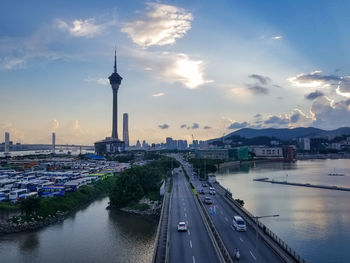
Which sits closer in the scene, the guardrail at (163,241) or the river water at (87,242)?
the guardrail at (163,241)

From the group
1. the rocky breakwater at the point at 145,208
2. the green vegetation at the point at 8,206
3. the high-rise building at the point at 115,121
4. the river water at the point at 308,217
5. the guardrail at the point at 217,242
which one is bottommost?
the river water at the point at 308,217

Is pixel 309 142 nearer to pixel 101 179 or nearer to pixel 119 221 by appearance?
pixel 101 179

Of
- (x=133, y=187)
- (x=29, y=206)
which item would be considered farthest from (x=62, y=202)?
(x=133, y=187)

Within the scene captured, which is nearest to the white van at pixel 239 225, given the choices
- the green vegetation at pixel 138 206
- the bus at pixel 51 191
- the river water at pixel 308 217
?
the river water at pixel 308 217

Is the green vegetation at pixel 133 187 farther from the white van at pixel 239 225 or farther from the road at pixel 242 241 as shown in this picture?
the white van at pixel 239 225

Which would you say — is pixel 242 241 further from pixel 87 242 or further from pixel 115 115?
pixel 115 115

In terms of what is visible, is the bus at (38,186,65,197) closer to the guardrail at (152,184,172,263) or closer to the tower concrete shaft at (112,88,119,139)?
the guardrail at (152,184,172,263)

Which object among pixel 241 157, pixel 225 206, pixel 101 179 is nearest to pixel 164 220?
pixel 225 206
